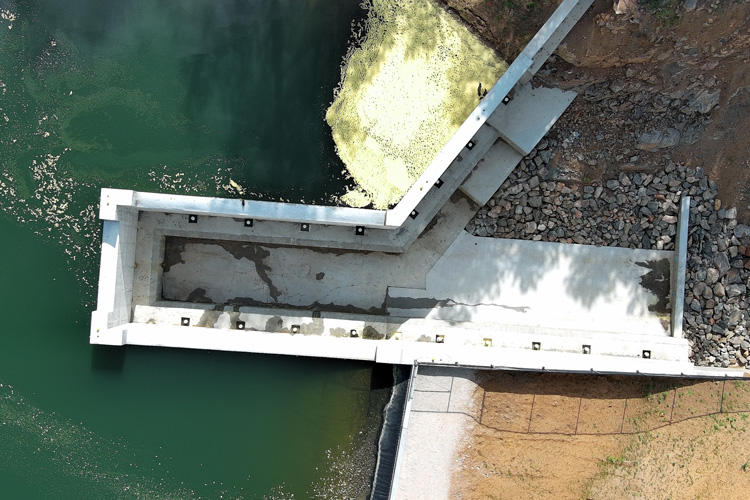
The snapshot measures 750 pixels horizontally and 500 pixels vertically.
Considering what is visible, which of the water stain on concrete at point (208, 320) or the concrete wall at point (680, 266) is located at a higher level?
the concrete wall at point (680, 266)

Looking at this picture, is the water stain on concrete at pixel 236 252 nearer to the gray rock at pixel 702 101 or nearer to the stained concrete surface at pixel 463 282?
the stained concrete surface at pixel 463 282

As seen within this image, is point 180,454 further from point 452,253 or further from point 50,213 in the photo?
point 452,253

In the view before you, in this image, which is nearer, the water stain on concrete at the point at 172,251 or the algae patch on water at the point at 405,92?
the algae patch on water at the point at 405,92

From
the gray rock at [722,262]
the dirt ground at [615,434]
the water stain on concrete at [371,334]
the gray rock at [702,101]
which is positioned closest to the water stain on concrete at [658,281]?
the gray rock at [722,262]

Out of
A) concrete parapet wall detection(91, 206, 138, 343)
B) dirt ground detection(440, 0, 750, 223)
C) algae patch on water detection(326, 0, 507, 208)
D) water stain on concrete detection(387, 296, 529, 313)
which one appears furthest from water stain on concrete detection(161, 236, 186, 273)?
dirt ground detection(440, 0, 750, 223)

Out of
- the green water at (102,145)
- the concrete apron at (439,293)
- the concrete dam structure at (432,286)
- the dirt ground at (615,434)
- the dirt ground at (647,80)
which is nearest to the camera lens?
the dirt ground at (647,80)

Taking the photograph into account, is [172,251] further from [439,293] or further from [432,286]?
[439,293]

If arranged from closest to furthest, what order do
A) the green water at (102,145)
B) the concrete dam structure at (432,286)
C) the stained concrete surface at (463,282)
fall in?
the concrete dam structure at (432,286) < the green water at (102,145) < the stained concrete surface at (463,282)
